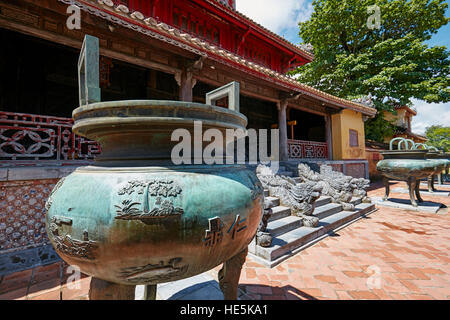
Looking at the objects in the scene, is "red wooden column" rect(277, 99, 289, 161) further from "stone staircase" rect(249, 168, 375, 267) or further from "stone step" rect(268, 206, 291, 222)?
"stone step" rect(268, 206, 291, 222)

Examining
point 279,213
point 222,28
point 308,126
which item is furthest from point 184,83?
point 308,126

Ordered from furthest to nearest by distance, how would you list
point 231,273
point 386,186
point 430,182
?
point 430,182, point 386,186, point 231,273

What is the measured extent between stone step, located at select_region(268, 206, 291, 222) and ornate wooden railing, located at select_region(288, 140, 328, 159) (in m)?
3.85

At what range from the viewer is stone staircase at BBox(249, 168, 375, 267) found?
2.82 meters

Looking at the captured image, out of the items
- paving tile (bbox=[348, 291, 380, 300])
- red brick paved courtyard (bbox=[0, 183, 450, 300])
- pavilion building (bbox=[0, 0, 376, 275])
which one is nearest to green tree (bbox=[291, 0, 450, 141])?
pavilion building (bbox=[0, 0, 376, 275])

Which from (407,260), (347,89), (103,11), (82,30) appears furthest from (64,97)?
(347,89)

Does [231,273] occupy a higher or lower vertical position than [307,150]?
lower

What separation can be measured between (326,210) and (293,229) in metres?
1.34

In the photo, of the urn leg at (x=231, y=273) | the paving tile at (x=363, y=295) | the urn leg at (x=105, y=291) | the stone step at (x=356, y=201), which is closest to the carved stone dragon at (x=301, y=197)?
the paving tile at (x=363, y=295)

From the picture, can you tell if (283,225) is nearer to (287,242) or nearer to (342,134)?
(287,242)

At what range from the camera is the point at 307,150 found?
8148 mm
